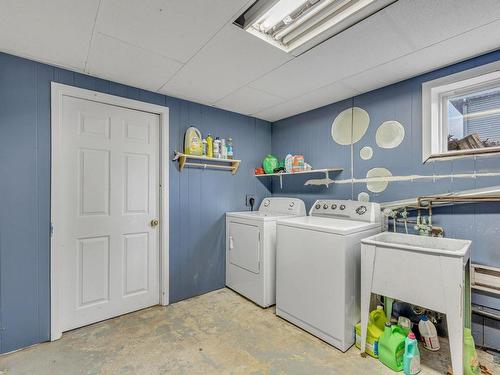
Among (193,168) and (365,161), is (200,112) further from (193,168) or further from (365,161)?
(365,161)

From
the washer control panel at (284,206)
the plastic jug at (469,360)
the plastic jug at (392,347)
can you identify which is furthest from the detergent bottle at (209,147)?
the plastic jug at (469,360)

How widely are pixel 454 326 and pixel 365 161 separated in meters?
1.51

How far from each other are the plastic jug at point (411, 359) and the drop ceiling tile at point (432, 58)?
6.55 ft

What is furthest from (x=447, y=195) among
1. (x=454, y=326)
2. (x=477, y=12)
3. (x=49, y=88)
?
(x=49, y=88)

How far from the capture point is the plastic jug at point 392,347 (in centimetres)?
165

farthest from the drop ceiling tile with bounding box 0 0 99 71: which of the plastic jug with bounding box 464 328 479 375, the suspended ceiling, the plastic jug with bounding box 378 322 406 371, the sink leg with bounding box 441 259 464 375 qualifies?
the plastic jug with bounding box 464 328 479 375

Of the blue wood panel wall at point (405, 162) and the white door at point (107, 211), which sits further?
the white door at point (107, 211)

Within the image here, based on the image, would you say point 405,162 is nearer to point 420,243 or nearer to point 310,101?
point 420,243

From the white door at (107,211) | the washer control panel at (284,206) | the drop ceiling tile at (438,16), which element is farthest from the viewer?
the washer control panel at (284,206)

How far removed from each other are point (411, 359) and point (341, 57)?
6.99 feet

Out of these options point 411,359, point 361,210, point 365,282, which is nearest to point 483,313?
point 411,359

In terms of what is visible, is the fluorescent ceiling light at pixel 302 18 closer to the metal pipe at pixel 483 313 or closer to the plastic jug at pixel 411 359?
the plastic jug at pixel 411 359

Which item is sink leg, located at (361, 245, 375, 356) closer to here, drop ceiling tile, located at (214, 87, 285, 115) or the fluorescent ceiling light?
the fluorescent ceiling light

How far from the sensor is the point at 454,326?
1.46 m
